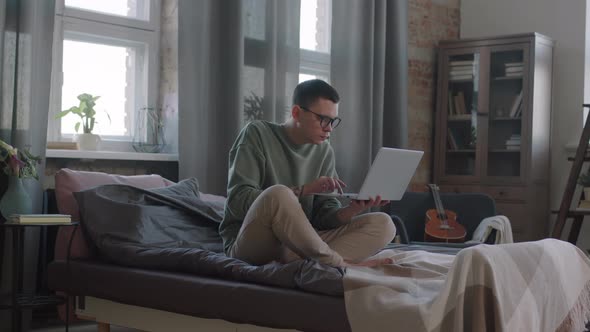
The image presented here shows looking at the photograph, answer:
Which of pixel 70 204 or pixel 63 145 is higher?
pixel 63 145

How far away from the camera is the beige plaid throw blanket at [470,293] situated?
2174mm

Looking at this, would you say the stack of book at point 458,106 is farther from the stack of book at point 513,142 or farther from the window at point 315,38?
the window at point 315,38

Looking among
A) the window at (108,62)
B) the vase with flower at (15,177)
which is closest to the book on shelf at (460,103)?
the window at (108,62)

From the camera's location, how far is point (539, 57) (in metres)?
5.57

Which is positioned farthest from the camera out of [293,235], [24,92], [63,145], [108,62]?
[108,62]

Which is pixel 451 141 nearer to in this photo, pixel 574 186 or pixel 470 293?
pixel 574 186

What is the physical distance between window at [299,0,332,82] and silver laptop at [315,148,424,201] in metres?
2.37

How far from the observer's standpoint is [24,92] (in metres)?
3.52

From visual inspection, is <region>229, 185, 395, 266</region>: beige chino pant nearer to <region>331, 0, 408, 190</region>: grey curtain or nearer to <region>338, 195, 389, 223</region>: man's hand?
<region>338, 195, 389, 223</region>: man's hand

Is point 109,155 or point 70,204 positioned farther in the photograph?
point 109,155

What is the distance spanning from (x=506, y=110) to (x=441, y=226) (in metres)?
1.50

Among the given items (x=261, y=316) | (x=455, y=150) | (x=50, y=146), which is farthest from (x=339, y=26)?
(x=261, y=316)

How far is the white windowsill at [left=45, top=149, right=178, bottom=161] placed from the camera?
150 inches

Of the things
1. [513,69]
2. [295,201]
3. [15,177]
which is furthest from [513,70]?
[15,177]
